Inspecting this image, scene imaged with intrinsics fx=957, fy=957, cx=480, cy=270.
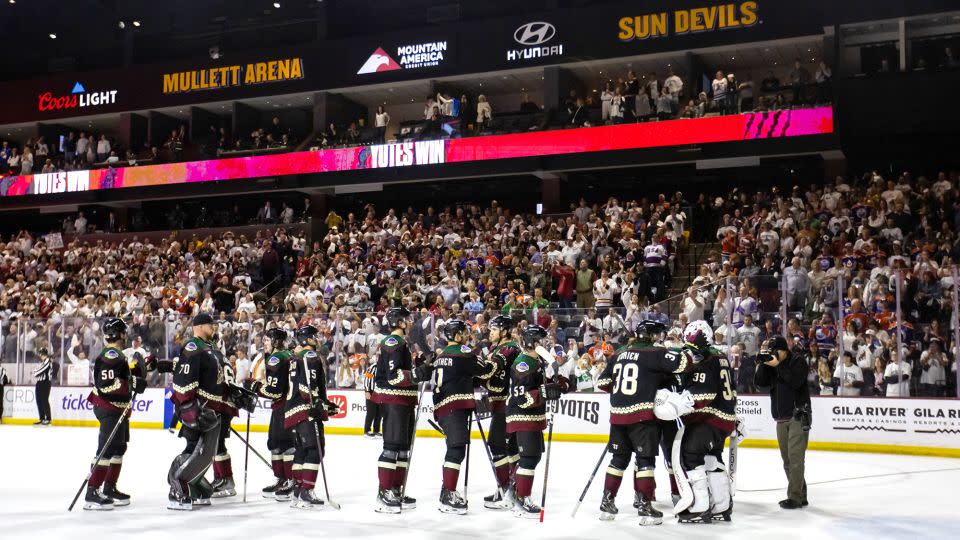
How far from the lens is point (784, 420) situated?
1001 cm

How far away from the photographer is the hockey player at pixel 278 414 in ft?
33.3

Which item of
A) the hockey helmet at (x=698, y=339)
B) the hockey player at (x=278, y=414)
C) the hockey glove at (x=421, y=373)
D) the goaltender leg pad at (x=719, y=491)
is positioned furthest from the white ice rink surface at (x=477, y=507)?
the hockey helmet at (x=698, y=339)

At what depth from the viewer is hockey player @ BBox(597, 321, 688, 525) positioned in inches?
352

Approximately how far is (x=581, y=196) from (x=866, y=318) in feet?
54.0

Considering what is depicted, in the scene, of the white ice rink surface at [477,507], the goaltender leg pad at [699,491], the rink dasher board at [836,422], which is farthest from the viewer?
the rink dasher board at [836,422]

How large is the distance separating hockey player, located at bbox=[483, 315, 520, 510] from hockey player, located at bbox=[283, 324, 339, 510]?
1.72m

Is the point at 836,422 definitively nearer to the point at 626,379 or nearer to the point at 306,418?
the point at 626,379

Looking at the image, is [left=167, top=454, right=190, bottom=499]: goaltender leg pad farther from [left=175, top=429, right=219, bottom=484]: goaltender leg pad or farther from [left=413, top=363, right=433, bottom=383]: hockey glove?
[left=413, top=363, right=433, bottom=383]: hockey glove

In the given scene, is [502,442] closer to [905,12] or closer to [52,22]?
[905,12]

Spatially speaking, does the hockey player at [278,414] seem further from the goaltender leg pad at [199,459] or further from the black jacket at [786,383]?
the black jacket at [786,383]

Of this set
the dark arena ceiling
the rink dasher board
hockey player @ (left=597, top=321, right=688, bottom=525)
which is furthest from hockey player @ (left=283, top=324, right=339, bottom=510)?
the dark arena ceiling

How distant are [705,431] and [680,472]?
463 mm

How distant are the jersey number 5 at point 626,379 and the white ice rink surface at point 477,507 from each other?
1240 millimetres

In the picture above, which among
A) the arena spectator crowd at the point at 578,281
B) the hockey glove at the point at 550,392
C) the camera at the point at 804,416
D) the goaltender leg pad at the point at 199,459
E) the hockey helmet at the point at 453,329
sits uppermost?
the arena spectator crowd at the point at 578,281
